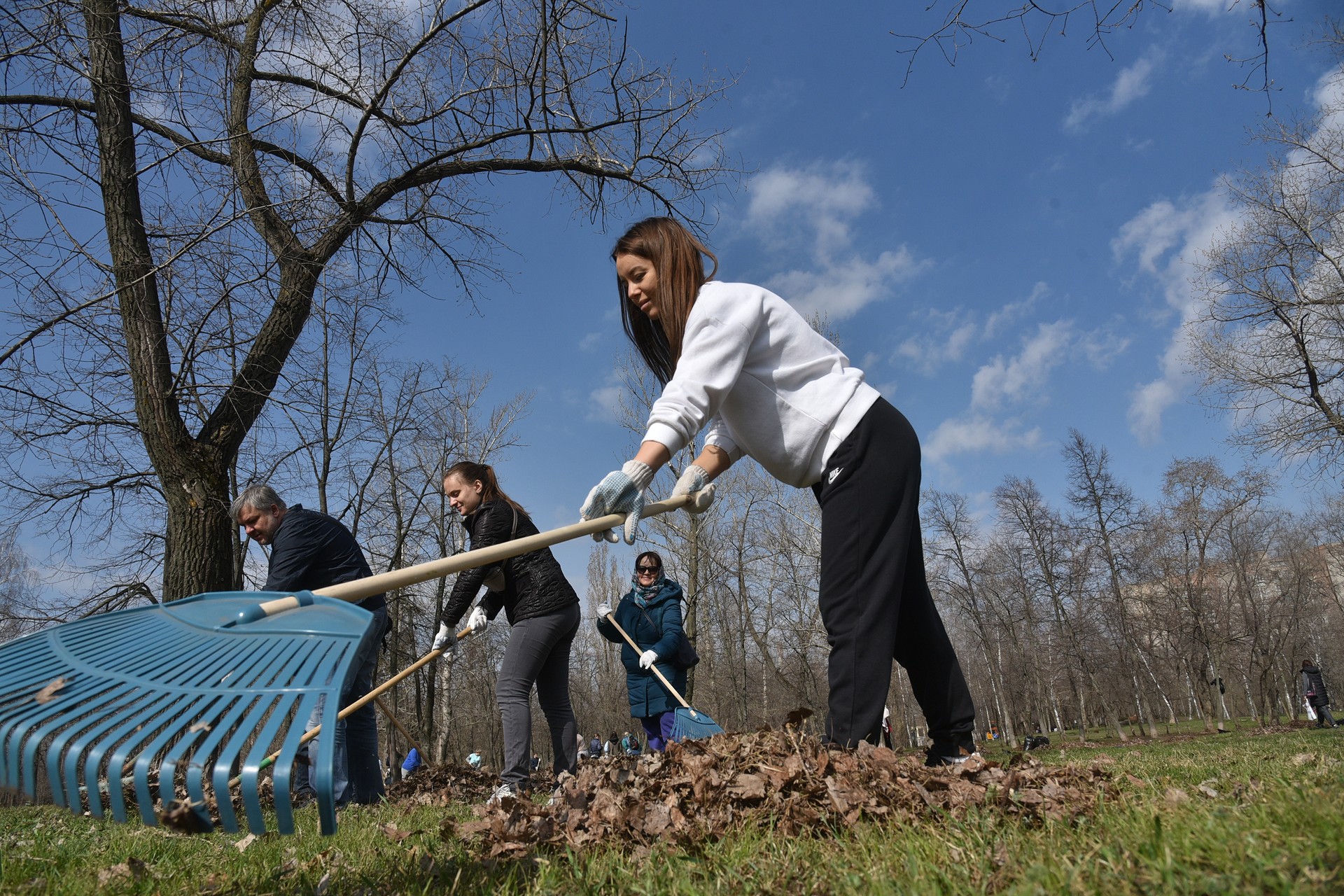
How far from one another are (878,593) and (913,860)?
1.02 m

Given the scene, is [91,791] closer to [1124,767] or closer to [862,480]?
[862,480]

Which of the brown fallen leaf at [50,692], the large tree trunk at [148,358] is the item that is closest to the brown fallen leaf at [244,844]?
the brown fallen leaf at [50,692]

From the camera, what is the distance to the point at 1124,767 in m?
3.28

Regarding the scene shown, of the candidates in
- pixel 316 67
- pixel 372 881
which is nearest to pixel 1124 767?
pixel 372 881

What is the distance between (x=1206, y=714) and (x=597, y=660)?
3348 cm

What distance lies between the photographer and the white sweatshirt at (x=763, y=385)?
2.69 metres

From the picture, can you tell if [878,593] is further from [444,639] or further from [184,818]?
[444,639]

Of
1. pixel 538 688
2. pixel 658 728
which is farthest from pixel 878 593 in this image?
pixel 658 728

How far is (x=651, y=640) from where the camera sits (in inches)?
316

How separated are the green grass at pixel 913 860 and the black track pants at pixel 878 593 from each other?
19.4 inches

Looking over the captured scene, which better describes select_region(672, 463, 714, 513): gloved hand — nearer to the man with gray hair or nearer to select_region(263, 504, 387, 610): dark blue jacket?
the man with gray hair

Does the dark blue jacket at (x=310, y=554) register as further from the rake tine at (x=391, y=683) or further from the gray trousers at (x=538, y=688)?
the gray trousers at (x=538, y=688)

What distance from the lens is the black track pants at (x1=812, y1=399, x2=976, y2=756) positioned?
99.3 inches

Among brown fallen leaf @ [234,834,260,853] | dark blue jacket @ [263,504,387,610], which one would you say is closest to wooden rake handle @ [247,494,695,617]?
brown fallen leaf @ [234,834,260,853]
